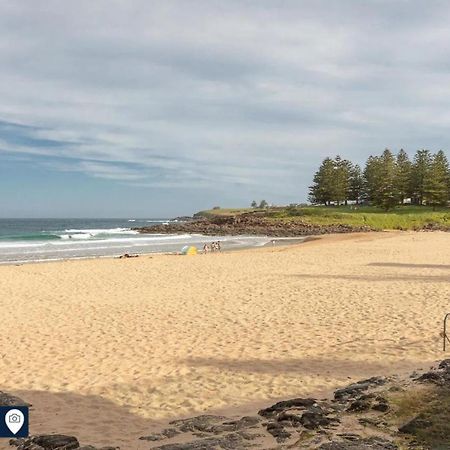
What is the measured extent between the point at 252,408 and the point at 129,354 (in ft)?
12.9

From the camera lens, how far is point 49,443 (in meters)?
5.25

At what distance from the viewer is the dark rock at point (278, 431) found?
518cm

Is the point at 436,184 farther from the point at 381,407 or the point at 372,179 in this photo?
the point at 381,407

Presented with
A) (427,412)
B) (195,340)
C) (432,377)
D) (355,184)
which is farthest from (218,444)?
(355,184)

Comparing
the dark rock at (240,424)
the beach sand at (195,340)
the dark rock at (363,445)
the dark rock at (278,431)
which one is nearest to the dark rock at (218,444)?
the dark rock at (278,431)

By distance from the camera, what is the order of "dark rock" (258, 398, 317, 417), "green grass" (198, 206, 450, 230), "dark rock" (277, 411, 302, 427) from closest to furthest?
"dark rock" (277, 411, 302, 427) → "dark rock" (258, 398, 317, 417) → "green grass" (198, 206, 450, 230)

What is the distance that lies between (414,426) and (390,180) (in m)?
76.1

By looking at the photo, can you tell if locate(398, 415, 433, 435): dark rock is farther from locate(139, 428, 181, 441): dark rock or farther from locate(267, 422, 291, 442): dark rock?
locate(139, 428, 181, 441): dark rock

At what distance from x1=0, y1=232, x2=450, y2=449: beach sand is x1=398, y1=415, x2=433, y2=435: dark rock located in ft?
7.88

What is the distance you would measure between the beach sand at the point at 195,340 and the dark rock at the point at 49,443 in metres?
0.34

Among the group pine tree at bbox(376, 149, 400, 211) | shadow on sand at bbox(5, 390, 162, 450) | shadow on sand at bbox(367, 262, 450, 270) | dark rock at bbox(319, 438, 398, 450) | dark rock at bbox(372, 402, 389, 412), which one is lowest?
shadow on sand at bbox(5, 390, 162, 450)

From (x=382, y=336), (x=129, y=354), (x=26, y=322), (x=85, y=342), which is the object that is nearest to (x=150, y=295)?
(x=26, y=322)

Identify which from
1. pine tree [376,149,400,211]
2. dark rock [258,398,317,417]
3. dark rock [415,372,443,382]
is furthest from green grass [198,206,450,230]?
dark rock [258,398,317,417]

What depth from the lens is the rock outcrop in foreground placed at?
15.8 ft
